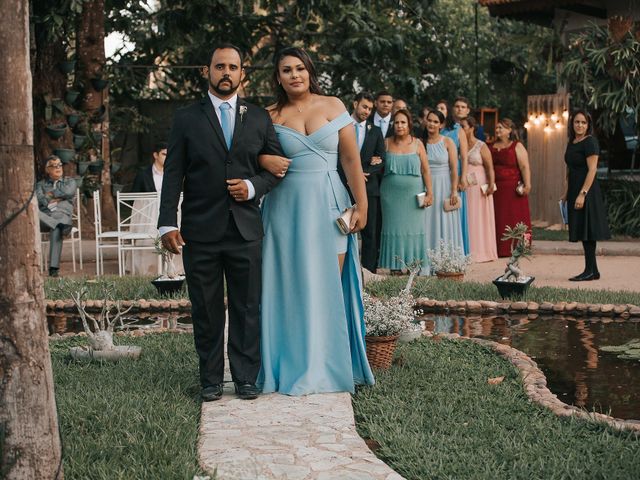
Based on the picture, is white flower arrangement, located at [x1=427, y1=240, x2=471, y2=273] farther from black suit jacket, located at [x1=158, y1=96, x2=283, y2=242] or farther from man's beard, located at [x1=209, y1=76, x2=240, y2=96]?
man's beard, located at [x1=209, y1=76, x2=240, y2=96]

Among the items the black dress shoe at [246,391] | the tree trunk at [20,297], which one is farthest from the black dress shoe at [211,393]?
the tree trunk at [20,297]

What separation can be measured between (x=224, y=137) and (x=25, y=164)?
176cm

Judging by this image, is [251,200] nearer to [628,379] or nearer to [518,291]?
[628,379]

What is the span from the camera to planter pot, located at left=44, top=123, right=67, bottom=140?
50.7 ft

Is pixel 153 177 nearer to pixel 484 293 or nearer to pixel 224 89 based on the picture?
pixel 484 293

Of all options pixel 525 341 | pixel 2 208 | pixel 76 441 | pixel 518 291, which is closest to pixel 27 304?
pixel 2 208

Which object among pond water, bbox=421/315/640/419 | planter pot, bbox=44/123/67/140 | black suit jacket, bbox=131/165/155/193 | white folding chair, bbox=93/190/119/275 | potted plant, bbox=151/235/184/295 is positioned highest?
planter pot, bbox=44/123/67/140

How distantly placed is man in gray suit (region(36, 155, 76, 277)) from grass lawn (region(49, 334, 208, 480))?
518 cm

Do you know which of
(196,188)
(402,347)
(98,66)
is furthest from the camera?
(98,66)

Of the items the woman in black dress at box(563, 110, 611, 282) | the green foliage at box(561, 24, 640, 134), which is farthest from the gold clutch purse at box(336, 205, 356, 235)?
the green foliage at box(561, 24, 640, 134)

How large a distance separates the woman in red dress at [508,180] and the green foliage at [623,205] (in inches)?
111

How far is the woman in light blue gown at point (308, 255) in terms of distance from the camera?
6266 millimetres

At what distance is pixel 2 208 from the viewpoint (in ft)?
14.2

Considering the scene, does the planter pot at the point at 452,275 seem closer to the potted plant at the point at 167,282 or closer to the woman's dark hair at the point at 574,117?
the woman's dark hair at the point at 574,117
